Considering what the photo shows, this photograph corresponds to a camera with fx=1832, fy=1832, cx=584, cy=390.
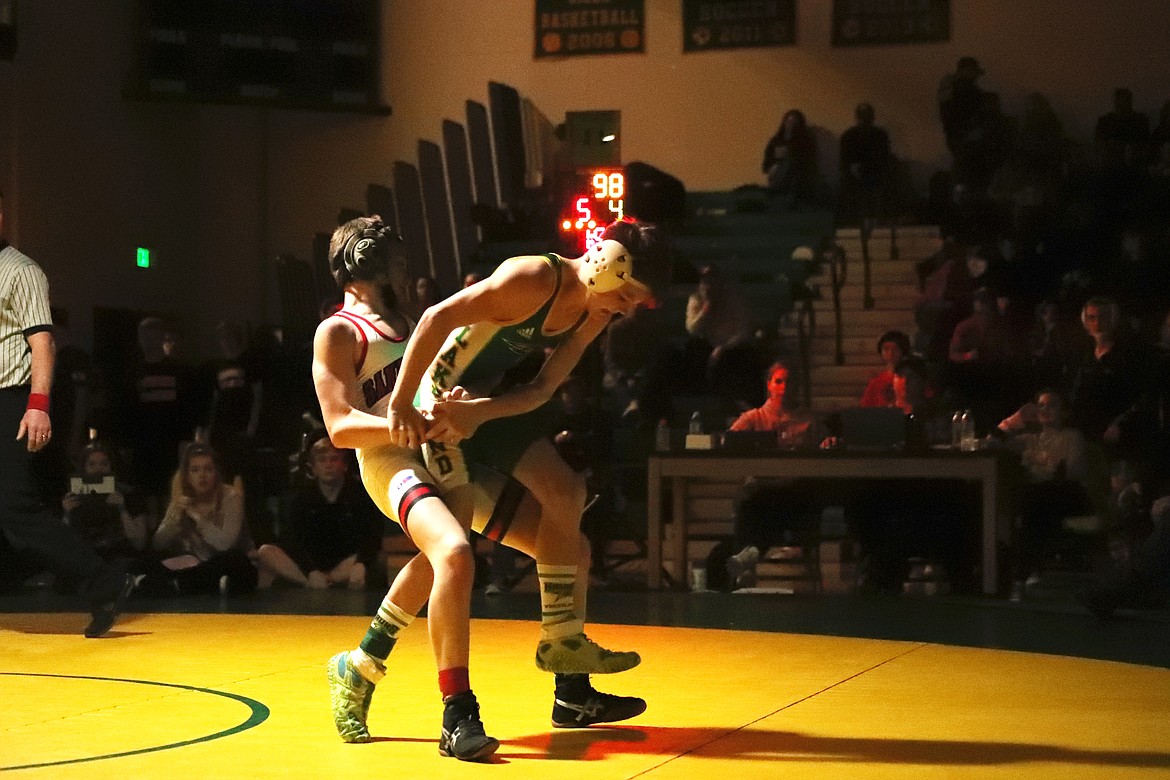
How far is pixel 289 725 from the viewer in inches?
210

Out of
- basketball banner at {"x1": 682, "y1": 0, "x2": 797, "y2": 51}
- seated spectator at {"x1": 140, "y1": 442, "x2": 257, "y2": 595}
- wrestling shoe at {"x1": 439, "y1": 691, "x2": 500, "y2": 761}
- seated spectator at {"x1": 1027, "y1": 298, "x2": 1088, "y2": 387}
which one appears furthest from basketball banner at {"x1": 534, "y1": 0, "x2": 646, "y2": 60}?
wrestling shoe at {"x1": 439, "y1": 691, "x2": 500, "y2": 761}

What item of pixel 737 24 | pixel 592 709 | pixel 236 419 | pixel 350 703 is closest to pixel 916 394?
pixel 236 419

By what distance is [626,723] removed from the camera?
5.40 metres

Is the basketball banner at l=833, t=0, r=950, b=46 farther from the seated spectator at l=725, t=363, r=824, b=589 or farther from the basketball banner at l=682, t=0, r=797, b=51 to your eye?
the seated spectator at l=725, t=363, r=824, b=589

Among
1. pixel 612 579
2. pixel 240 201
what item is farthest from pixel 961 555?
pixel 240 201

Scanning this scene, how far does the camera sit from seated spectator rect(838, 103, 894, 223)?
57.7 feet

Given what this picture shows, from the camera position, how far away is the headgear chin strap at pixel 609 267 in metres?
4.98

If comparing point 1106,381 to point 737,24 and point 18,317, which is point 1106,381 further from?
point 737,24

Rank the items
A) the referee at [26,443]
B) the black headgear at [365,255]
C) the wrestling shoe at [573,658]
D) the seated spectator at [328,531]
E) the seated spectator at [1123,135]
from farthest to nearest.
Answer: the seated spectator at [1123,135], the seated spectator at [328,531], the referee at [26,443], the wrestling shoe at [573,658], the black headgear at [365,255]

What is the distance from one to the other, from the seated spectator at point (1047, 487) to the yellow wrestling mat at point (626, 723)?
2877mm

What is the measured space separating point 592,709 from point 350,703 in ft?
2.36

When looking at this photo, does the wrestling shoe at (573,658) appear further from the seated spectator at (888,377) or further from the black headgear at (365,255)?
the seated spectator at (888,377)

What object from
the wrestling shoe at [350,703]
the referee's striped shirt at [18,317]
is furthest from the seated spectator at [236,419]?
the wrestling shoe at [350,703]

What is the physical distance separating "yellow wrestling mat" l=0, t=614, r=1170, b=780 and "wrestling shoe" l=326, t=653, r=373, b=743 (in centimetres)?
5
